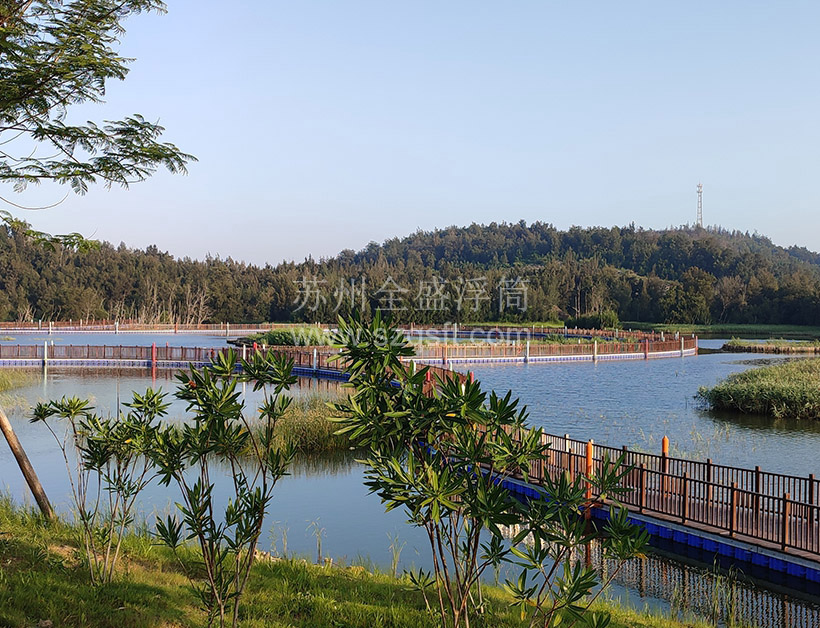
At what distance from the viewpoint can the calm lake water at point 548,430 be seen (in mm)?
11766

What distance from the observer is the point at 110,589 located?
21.8 feet

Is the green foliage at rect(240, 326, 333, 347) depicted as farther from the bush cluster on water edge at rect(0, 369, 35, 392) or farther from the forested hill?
the forested hill

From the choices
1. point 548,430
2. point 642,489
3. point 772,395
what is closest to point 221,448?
point 642,489

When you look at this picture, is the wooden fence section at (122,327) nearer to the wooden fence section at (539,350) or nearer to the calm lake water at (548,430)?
the wooden fence section at (539,350)

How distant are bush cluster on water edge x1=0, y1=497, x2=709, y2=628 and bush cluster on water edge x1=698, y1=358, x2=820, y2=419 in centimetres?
2000

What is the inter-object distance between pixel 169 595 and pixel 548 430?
56.3ft

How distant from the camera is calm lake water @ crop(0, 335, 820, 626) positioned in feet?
38.6

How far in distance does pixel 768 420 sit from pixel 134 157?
23119 millimetres

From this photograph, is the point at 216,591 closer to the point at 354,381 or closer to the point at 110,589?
the point at 110,589

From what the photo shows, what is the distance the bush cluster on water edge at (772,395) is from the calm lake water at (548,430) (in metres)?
1.06

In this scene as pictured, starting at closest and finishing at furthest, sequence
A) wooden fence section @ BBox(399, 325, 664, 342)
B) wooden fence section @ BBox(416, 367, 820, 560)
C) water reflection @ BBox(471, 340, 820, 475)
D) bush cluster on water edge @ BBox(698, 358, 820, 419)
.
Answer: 1. wooden fence section @ BBox(416, 367, 820, 560)
2. water reflection @ BBox(471, 340, 820, 475)
3. bush cluster on water edge @ BBox(698, 358, 820, 419)
4. wooden fence section @ BBox(399, 325, 664, 342)

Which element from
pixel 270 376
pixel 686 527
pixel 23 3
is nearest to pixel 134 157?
pixel 23 3

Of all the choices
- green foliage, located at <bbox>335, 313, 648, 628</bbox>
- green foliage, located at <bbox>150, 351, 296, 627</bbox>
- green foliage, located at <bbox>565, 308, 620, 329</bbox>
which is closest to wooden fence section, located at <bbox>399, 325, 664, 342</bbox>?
green foliage, located at <bbox>565, 308, 620, 329</bbox>

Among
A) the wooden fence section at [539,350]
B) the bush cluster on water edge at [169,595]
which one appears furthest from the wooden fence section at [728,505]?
the wooden fence section at [539,350]
